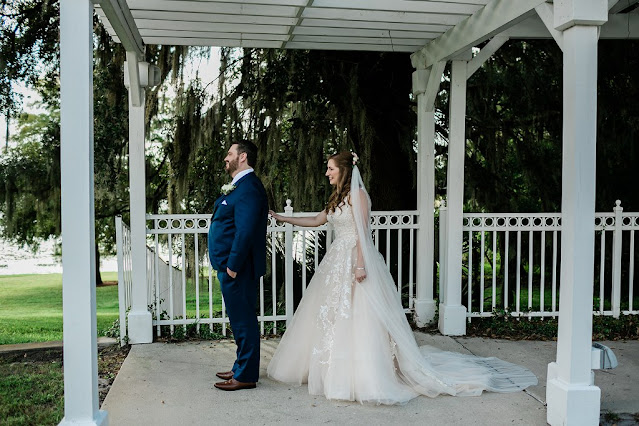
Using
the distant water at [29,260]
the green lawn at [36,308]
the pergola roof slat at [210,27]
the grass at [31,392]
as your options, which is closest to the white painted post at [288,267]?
the pergola roof slat at [210,27]

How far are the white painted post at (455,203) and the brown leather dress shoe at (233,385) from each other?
7.54 feet

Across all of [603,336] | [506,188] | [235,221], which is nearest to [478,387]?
[235,221]

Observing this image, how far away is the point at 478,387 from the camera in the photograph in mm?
4188

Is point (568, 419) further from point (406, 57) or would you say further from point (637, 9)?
point (406, 57)

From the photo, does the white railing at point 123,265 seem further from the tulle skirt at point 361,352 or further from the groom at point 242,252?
the tulle skirt at point 361,352

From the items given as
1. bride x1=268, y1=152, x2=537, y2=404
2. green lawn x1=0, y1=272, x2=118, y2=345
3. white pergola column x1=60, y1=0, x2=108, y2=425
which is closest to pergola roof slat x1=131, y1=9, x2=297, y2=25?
bride x1=268, y1=152, x2=537, y2=404

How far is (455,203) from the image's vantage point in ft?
19.1

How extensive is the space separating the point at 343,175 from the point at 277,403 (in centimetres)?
157

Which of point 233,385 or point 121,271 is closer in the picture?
→ point 233,385

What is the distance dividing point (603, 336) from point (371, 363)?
9.82 ft

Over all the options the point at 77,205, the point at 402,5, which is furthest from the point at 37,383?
the point at 402,5

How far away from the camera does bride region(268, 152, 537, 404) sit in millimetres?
4035

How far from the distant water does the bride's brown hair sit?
1219 cm

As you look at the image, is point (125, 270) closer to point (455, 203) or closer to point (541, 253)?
A: point (455, 203)
